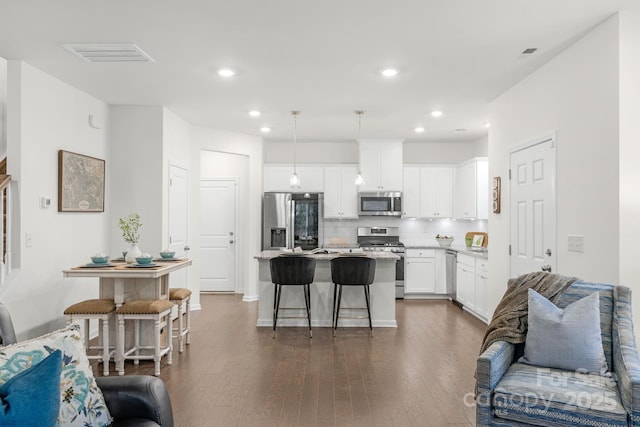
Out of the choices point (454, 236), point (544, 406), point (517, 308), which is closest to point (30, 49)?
point (517, 308)

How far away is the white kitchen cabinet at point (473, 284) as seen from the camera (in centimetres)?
572

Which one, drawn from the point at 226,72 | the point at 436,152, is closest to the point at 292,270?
the point at 226,72

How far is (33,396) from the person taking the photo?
4.90ft

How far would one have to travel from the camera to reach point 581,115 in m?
3.44

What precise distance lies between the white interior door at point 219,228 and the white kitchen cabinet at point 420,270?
9.99 ft

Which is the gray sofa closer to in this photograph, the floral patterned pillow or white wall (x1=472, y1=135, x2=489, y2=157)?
the floral patterned pillow

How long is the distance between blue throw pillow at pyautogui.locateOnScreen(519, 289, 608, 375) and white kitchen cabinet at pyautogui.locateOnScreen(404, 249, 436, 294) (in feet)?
15.7

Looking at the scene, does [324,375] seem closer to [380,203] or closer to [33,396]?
[33,396]

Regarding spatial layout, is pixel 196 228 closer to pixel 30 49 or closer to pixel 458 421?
pixel 30 49

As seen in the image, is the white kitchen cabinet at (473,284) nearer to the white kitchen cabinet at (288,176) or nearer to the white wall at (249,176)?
the white kitchen cabinet at (288,176)

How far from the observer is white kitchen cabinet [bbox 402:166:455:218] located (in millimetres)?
7738

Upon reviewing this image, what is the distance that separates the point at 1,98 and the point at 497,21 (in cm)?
471

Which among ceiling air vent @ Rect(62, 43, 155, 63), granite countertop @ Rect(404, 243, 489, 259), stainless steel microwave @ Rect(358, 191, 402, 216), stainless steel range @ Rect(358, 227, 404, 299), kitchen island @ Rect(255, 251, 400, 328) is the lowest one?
kitchen island @ Rect(255, 251, 400, 328)

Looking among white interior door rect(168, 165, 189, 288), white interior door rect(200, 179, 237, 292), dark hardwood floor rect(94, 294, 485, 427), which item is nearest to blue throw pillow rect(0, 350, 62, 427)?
dark hardwood floor rect(94, 294, 485, 427)
